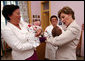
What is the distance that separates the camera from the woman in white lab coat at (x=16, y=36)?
3.53 feet

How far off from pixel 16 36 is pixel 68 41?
608 mm

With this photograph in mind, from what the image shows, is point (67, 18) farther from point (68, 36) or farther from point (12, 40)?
point (12, 40)

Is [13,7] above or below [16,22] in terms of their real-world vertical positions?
above

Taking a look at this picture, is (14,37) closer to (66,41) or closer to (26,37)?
(26,37)

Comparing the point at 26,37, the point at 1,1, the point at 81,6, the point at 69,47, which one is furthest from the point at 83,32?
the point at 1,1

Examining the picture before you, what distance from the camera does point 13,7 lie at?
1.14 metres

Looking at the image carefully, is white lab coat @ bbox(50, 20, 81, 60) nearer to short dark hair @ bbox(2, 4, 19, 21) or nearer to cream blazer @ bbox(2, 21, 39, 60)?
cream blazer @ bbox(2, 21, 39, 60)

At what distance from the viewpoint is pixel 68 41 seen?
105 cm

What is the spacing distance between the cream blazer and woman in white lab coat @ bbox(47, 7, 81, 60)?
331 mm

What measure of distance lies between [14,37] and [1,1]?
341cm

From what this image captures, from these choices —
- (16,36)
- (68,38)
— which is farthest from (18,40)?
(68,38)

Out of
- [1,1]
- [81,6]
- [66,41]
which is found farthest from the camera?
[1,1]

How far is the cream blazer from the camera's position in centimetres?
107

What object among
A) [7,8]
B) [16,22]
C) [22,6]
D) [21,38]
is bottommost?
[21,38]
